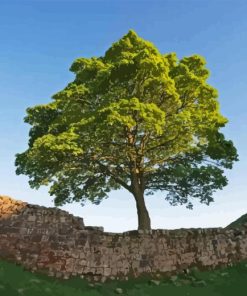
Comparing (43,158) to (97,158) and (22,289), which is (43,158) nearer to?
(97,158)

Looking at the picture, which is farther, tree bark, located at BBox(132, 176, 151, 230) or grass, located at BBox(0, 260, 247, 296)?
tree bark, located at BBox(132, 176, 151, 230)

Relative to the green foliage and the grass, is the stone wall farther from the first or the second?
the green foliage

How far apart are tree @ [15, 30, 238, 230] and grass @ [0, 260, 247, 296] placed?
21.9 ft

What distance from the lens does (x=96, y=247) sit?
18.6 m

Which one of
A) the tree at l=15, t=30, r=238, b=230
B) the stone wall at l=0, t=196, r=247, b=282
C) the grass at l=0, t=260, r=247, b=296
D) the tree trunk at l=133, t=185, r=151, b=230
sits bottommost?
the grass at l=0, t=260, r=247, b=296

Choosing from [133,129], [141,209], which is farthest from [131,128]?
[141,209]

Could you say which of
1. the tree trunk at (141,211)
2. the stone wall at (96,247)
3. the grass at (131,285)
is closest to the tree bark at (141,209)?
the tree trunk at (141,211)

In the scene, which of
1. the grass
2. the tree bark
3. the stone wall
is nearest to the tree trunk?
the tree bark

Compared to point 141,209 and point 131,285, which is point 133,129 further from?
point 131,285

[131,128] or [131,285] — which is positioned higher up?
[131,128]

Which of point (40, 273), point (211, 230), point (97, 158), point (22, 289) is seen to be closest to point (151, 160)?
point (97, 158)

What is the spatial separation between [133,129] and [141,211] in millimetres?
5403

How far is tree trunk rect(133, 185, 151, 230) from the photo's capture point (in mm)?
24766

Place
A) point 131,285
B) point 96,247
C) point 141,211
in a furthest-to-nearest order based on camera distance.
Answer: point 141,211 → point 96,247 → point 131,285
